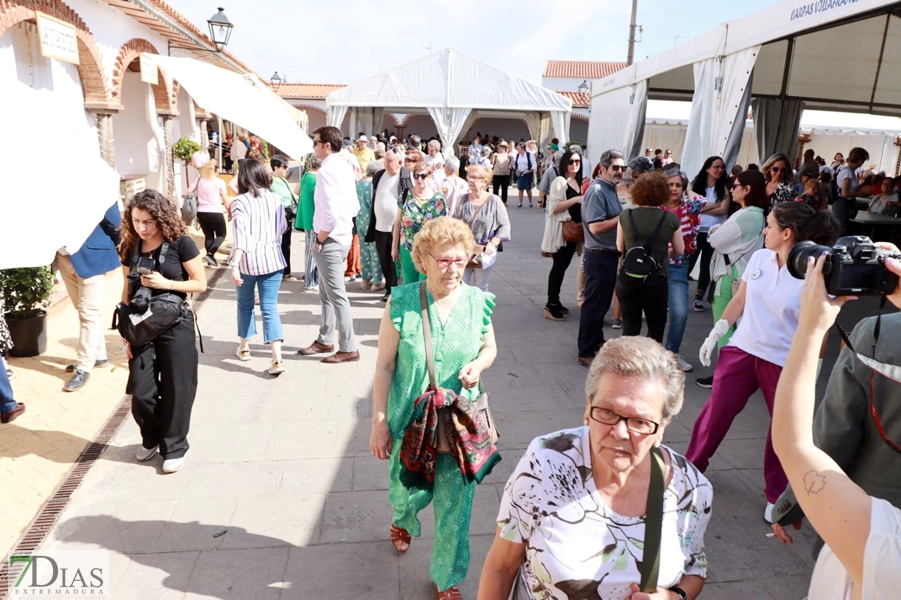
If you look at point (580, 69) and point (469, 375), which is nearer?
point (469, 375)

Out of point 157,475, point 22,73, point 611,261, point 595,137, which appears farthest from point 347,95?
point 157,475

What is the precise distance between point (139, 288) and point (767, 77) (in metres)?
12.4

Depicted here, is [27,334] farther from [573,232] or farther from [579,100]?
[579,100]

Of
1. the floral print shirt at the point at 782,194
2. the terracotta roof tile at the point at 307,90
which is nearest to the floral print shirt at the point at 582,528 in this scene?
the floral print shirt at the point at 782,194

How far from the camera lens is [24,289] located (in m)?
5.25

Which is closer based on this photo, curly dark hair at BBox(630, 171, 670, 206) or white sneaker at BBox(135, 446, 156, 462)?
white sneaker at BBox(135, 446, 156, 462)

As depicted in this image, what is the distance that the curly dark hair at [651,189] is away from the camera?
4.50 meters

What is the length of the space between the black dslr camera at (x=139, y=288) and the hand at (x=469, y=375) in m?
2.02

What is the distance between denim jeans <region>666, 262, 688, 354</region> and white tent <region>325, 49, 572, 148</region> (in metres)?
16.0

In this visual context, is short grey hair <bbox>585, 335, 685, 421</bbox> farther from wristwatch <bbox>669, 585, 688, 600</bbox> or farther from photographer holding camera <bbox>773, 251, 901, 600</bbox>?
wristwatch <bbox>669, 585, 688, 600</bbox>

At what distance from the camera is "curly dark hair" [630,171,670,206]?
14.8ft

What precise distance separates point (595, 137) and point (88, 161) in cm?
1452

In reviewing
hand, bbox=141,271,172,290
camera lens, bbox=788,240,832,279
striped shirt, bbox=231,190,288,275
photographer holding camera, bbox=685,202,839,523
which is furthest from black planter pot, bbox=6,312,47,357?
camera lens, bbox=788,240,832,279

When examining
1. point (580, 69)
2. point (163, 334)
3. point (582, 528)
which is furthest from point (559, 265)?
point (580, 69)
